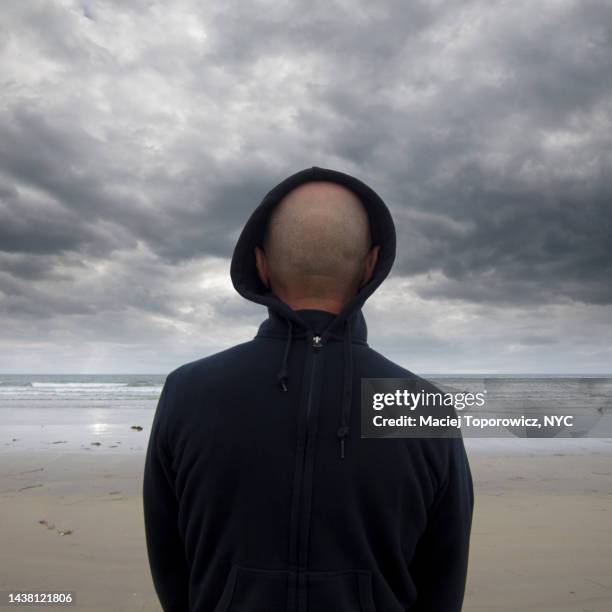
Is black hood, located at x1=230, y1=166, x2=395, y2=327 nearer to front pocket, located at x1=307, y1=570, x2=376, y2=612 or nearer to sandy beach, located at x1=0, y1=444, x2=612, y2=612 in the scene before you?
front pocket, located at x1=307, y1=570, x2=376, y2=612

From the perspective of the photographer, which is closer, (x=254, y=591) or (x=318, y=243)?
(x=254, y=591)

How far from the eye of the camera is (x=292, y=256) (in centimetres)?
162

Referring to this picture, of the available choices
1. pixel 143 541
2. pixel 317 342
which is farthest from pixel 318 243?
pixel 143 541

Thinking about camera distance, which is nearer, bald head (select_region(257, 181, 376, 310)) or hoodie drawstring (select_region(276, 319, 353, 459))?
hoodie drawstring (select_region(276, 319, 353, 459))

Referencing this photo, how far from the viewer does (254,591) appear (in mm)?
1396

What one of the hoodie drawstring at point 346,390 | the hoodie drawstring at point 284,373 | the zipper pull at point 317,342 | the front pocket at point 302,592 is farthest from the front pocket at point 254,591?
the zipper pull at point 317,342

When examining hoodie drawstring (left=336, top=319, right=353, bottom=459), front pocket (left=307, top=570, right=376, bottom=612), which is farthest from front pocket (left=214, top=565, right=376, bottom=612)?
hoodie drawstring (left=336, top=319, right=353, bottom=459)

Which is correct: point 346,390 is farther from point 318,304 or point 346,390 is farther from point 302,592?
point 302,592

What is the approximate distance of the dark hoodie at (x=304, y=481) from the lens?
1.42 metres

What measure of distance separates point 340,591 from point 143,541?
4603mm

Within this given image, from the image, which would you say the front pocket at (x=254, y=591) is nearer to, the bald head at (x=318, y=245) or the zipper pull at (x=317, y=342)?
the zipper pull at (x=317, y=342)

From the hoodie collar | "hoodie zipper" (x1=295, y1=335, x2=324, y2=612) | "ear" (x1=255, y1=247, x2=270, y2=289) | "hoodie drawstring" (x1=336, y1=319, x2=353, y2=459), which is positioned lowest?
"hoodie zipper" (x1=295, y1=335, x2=324, y2=612)

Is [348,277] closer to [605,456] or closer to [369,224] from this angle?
[369,224]

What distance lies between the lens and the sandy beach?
14.2 ft
